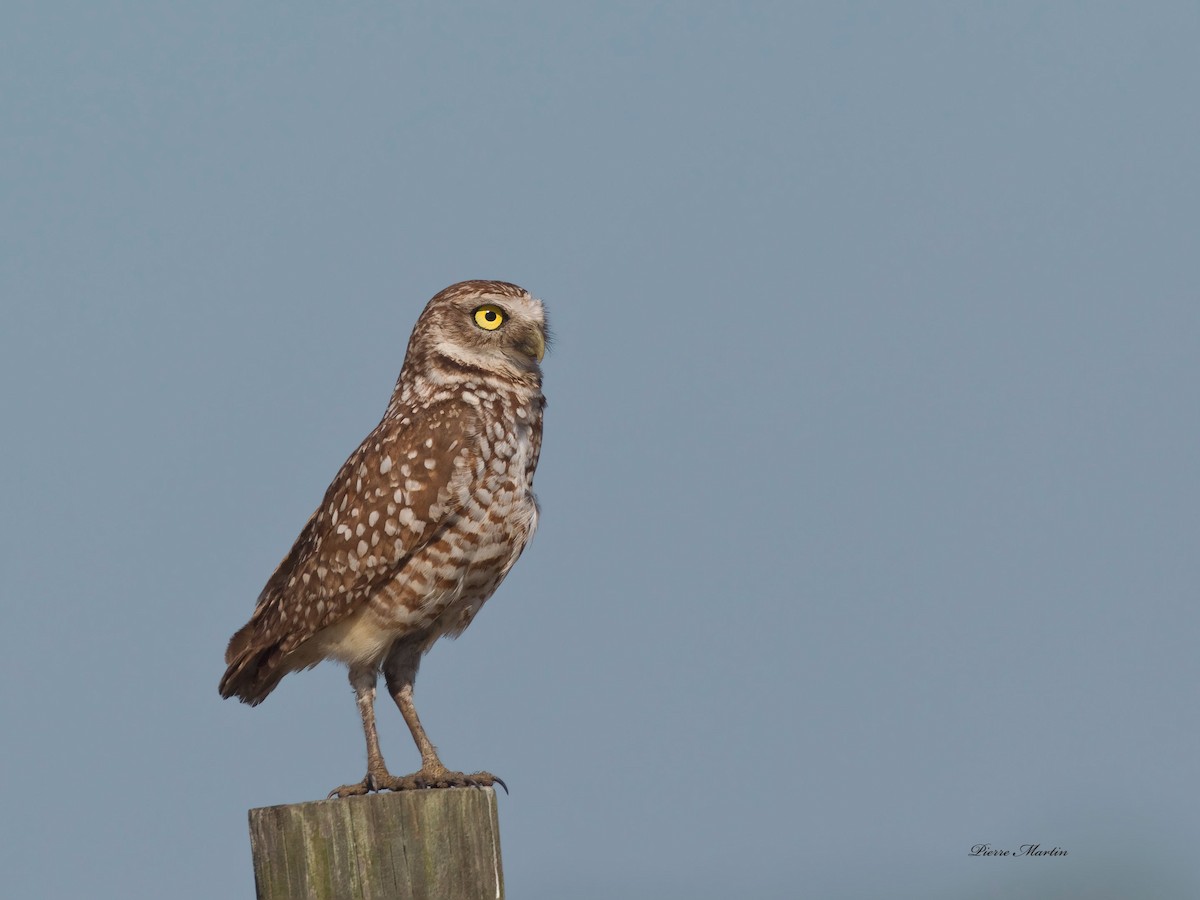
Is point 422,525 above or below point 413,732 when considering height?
above

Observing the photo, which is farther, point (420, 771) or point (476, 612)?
point (476, 612)

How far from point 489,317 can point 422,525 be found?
38.5 inches

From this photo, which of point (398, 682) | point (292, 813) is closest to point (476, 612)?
point (398, 682)

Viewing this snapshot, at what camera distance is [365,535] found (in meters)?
5.77

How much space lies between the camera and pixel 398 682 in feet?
20.1

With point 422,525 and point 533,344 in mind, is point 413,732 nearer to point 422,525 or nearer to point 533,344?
point 422,525

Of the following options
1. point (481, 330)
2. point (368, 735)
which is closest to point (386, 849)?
point (368, 735)

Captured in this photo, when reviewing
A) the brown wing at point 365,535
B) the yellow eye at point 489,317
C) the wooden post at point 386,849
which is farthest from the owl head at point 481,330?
the wooden post at point 386,849

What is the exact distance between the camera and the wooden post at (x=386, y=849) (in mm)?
3895

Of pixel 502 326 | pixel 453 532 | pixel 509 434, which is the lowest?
pixel 453 532

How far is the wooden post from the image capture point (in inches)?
153

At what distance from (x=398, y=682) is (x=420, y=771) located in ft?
2.09

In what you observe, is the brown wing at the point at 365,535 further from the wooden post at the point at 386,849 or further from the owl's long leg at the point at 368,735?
the wooden post at the point at 386,849

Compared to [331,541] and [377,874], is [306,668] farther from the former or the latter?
[377,874]
